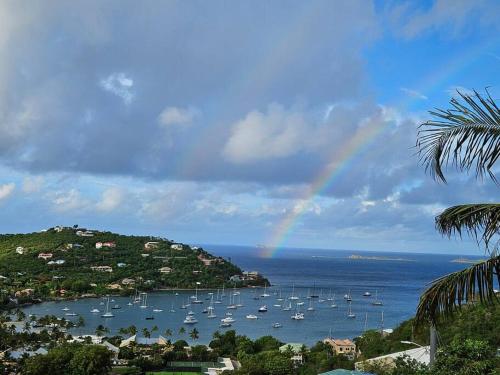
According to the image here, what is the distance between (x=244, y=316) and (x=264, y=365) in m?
34.1

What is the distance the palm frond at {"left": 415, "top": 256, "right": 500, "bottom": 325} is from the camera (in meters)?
2.61

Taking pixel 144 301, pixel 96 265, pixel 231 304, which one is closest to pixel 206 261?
pixel 96 265

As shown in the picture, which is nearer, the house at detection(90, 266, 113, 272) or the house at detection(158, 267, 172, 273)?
the house at detection(90, 266, 113, 272)

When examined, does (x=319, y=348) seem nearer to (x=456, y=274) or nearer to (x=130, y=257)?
(x=456, y=274)

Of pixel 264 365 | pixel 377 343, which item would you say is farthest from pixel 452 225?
pixel 377 343

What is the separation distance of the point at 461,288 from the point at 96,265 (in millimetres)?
78607

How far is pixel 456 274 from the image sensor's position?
2650mm

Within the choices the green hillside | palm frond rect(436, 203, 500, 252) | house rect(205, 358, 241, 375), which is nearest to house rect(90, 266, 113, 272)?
the green hillside

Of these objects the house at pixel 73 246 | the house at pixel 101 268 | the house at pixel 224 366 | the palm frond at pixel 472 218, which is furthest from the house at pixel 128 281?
the palm frond at pixel 472 218

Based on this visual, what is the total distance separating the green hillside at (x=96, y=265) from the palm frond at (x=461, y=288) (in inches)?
2250

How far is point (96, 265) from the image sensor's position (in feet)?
251

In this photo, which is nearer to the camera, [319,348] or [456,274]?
[456,274]

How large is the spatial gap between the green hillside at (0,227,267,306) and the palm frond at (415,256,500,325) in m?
57.1

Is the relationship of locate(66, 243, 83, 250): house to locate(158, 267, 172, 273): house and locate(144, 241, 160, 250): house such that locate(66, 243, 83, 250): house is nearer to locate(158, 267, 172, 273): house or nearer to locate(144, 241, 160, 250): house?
locate(144, 241, 160, 250): house
